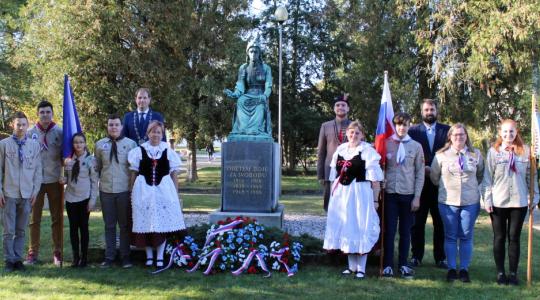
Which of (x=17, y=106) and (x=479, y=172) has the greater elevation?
(x=17, y=106)

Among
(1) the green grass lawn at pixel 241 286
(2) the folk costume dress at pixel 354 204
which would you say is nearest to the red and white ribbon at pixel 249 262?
(1) the green grass lawn at pixel 241 286

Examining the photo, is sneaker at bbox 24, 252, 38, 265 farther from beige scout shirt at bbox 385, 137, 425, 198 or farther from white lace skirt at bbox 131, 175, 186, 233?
beige scout shirt at bbox 385, 137, 425, 198

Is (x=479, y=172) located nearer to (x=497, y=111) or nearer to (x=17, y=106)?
(x=497, y=111)

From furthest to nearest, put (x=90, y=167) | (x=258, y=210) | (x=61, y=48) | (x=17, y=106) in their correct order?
(x=17, y=106), (x=61, y=48), (x=258, y=210), (x=90, y=167)

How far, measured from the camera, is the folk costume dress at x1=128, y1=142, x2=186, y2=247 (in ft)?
18.7

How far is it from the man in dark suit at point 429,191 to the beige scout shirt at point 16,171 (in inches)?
181

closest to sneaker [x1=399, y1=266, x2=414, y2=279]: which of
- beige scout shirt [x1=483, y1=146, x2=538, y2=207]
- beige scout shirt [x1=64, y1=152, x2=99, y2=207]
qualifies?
beige scout shirt [x1=483, y1=146, x2=538, y2=207]

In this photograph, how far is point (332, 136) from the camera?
22.1 feet

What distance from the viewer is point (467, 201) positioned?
17.3 ft

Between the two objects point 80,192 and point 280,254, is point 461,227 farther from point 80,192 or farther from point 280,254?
point 80,192

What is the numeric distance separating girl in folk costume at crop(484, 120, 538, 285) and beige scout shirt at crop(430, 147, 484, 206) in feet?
0.35

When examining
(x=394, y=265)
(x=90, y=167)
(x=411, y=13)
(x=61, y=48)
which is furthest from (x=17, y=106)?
(x=394, y=265)

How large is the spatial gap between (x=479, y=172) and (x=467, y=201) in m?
0.39

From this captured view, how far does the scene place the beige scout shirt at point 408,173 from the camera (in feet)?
18.0
